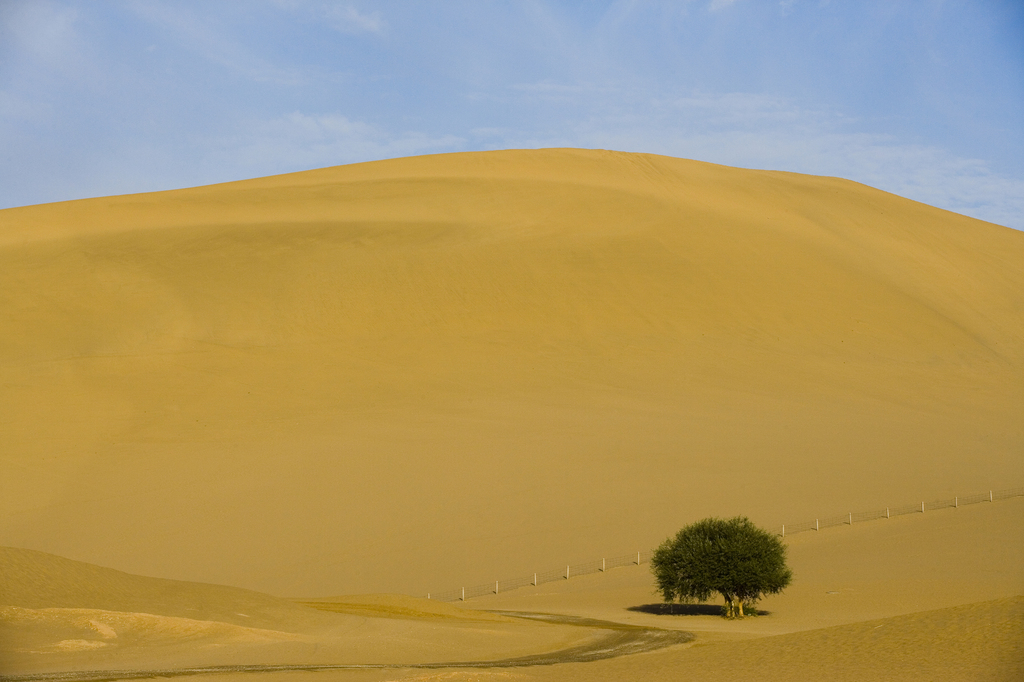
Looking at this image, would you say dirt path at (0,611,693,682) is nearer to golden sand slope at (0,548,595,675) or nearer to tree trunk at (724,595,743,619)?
golden sand slope at (0,548,595,675)

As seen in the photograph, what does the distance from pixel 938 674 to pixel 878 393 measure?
2634 cm

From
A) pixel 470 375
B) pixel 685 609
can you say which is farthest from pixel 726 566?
pixel 470 375

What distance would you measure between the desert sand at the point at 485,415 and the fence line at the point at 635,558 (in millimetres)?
303

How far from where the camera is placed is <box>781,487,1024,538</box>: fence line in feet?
90.0

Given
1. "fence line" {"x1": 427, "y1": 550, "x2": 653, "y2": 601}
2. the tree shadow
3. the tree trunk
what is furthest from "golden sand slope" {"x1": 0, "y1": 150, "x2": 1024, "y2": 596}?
the tree trunk

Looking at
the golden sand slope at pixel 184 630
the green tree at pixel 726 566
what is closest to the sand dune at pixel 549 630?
the golden sand slope at pixel 184 630

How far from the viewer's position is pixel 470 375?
116 ft

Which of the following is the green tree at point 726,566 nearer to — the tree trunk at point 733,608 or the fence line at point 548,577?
the tree trunk at point 733,608

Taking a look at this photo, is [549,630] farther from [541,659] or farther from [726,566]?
[726,566]

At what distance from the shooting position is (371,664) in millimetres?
13625

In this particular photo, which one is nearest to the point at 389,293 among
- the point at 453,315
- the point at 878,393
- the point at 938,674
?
the point at 453,315

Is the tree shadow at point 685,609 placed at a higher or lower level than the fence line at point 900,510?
lower

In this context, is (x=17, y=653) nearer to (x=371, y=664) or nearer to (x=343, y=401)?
(x=371, y=664)

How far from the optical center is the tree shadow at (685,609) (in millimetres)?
22828
